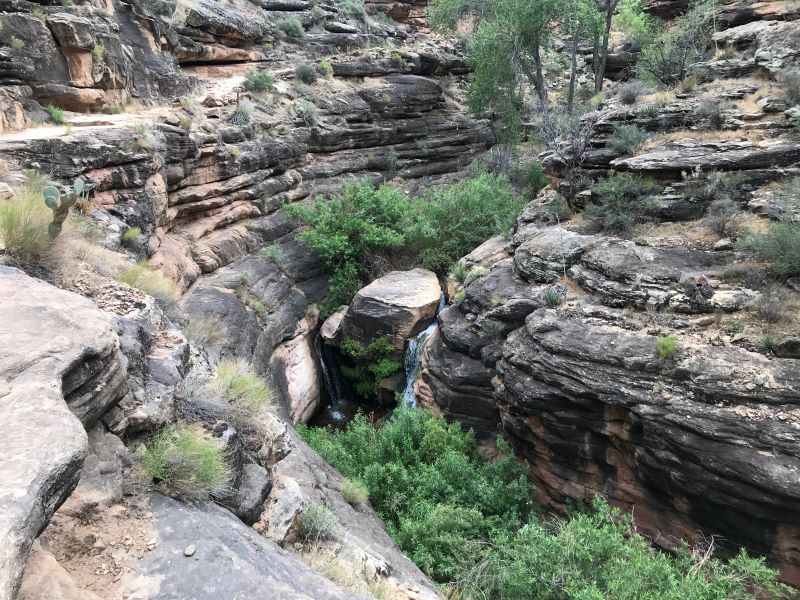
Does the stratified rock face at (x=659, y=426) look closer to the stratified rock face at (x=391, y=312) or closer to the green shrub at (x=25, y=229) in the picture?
the stratified rock face at (x=391, y=312)

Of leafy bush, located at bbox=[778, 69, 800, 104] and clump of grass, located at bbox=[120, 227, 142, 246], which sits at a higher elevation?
leafy bush, located at bbox=[778, 69, 800, 104]

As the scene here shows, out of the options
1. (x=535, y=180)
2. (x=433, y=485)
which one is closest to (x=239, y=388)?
(x=433, y=485)

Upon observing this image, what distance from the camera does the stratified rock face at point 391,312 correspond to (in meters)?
14.4

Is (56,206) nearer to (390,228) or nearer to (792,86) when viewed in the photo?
(390,228)

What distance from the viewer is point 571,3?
1805 cm

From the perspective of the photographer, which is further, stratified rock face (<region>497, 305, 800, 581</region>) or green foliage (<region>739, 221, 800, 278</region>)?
green foliage (<region>739, 221, 800, 278</region>)

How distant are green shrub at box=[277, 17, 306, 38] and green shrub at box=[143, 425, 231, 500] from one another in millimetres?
23446

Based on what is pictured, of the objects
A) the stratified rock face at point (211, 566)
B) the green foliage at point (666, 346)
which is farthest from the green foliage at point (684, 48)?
the stratified rock face at point (211, 566)

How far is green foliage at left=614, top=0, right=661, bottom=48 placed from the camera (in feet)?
67.2

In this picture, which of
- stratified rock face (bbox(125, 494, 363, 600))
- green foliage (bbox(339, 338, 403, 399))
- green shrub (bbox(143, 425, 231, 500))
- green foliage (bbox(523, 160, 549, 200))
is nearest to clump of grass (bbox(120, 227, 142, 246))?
green foliage (bbox(339, 338, 403, 399))

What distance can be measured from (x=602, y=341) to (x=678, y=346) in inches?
45.7

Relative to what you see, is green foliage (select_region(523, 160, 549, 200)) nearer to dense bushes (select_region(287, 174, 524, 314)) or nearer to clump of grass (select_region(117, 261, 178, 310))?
dense bushes (select_region(287, 174, 524, 314))

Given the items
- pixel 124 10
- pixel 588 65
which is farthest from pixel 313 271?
pixel 588 65

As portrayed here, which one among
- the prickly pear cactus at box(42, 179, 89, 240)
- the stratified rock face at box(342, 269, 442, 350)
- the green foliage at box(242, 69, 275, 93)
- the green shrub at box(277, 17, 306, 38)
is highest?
the green shrub at box(277, 17, 306, 38)
